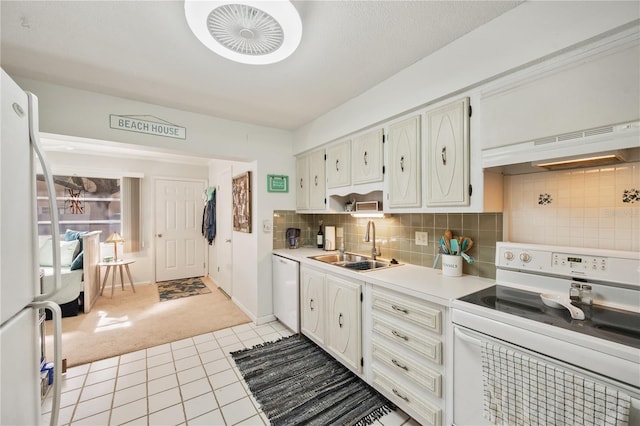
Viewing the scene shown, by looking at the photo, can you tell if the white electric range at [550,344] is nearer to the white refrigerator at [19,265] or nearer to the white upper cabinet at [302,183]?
the white refrigerator at [19,265]

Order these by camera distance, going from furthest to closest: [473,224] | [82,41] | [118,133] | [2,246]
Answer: [118,133] < [473,224] < [82,41] < [2,246]

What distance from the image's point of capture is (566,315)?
1206 mm

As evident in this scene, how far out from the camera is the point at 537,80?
134 cm

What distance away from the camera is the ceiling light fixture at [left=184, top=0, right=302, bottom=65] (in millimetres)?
1165

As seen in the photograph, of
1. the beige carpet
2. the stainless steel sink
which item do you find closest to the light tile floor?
the beige carpet

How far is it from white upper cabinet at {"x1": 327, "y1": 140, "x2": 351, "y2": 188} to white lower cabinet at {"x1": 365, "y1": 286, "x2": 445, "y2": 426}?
119 centimetres

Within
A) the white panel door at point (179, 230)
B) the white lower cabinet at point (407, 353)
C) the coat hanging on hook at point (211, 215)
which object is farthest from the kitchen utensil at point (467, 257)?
the white panel door at point (179, 230)

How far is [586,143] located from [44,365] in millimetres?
3738

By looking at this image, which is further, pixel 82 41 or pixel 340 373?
pixel 340 373

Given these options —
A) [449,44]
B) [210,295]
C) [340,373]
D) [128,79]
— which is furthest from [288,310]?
[449,44]

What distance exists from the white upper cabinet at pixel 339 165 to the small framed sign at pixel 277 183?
74cm

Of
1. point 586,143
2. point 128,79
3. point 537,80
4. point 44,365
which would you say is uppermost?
point 128,79

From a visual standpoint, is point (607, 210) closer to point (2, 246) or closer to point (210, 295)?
point (2, 246)

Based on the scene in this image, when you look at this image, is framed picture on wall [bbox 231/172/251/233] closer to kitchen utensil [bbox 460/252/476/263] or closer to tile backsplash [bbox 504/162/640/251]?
kitchen utensil [bbox 460/252/476/263]
